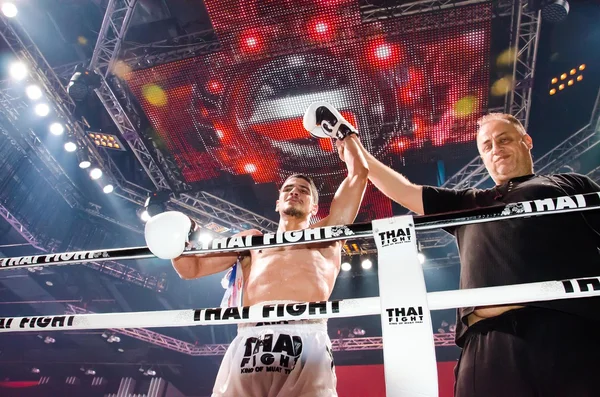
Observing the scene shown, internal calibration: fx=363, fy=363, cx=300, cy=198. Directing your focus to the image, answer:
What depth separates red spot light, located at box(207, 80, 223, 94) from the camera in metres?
5.36

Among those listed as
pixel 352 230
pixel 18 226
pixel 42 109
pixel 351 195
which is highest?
pixel 42 109

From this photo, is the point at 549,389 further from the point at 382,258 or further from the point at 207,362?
the point at 207,362

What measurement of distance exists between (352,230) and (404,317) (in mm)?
334

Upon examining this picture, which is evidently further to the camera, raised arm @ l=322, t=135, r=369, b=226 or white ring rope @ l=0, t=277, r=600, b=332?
raised arm @ l=322, t=135, r=369, b=226

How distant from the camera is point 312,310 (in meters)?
1.10

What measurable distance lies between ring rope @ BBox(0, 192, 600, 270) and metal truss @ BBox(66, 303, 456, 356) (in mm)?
8570

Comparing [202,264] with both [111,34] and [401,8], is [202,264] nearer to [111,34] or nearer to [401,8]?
[401,8]

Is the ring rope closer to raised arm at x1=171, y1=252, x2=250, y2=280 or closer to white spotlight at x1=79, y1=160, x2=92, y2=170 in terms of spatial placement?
raised arm at x1=171, y1=252, x2=250, y2=280

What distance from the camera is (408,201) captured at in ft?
6.22

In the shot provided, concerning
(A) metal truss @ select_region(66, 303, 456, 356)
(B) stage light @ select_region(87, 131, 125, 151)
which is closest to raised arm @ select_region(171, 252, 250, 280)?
(B) stage light @ select_region(87, 131, 125, 151)

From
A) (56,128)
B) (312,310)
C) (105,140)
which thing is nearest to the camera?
(312,310)

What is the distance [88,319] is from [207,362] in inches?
438

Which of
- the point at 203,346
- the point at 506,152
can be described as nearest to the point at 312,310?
the point at 506,152

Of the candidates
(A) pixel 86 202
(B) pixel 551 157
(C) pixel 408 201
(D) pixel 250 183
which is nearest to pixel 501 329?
(C) pixel 408 201
